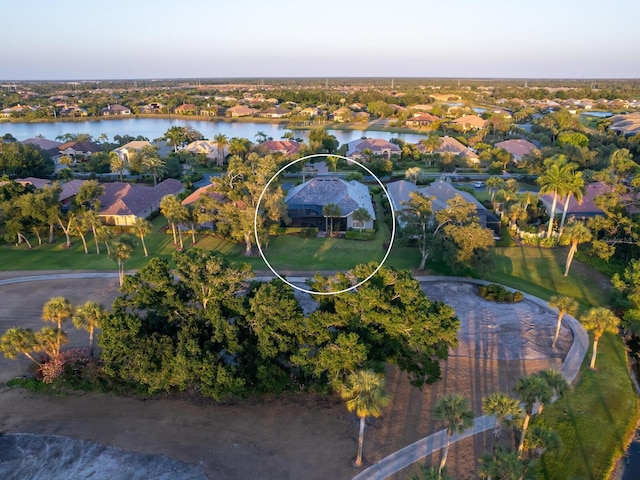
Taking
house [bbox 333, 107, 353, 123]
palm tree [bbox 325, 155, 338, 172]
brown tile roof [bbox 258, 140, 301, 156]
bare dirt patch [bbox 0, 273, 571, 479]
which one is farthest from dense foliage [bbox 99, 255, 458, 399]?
house [bbox 333, 107, 353, 123]

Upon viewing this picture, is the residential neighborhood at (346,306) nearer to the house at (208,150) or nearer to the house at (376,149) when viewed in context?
the house at (376,149)

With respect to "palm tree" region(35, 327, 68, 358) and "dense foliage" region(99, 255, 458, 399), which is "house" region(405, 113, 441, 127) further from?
"palm tree" region(35, 327, 68, 358)

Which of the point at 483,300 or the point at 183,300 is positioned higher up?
the point at 183,300

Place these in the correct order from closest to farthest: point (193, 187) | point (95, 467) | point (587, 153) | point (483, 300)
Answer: point (95, 467), point (483, 300), point (193, 187), point (587, 153)

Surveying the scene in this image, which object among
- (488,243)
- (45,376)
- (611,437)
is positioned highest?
(488,243)

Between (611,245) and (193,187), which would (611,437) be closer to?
(611,245)

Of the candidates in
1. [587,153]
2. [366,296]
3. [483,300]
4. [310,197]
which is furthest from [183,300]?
[587,153]

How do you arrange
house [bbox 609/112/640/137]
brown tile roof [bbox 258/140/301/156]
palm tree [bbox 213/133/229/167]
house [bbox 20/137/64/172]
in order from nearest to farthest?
palm tree [bbox 213/133/229/167] < house [bbox 20/137/64/172] < brown tile roof [bbox 258/140/301/156] < house [bbox 609/112/640/137]

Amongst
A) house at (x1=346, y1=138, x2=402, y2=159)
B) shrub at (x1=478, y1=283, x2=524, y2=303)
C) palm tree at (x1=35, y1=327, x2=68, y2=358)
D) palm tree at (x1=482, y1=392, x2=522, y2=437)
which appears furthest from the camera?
house at (x1=346, y1=138, x2=402, y2=159)
